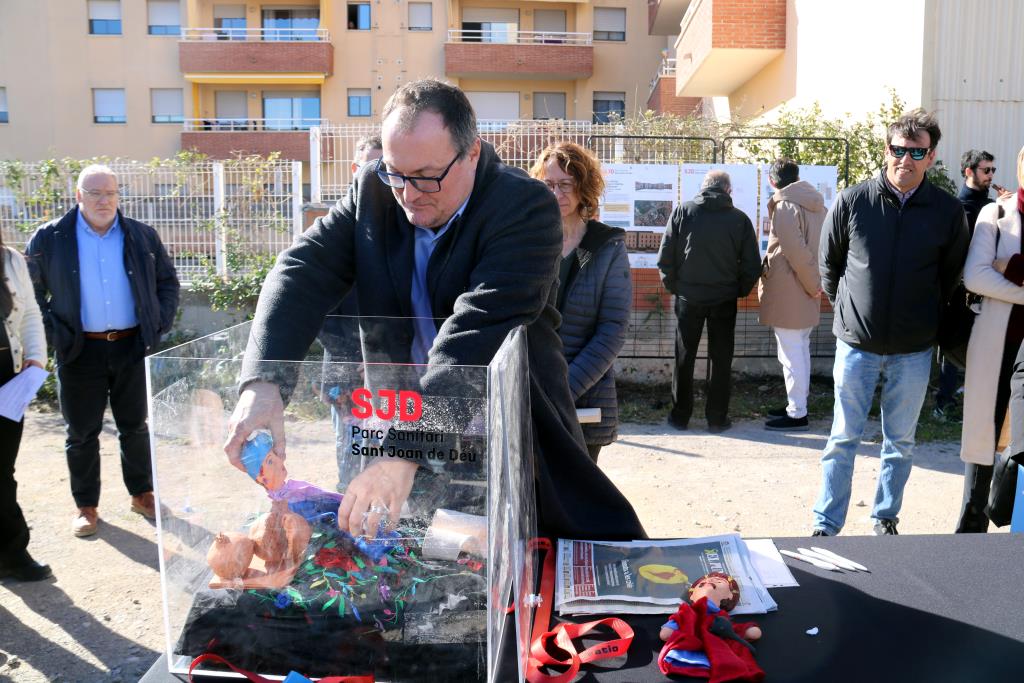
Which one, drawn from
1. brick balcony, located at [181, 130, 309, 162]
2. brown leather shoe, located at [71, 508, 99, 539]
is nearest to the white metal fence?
brown leather shoe, located at [71, 508, 99, 539]

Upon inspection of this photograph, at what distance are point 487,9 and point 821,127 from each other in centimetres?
2421

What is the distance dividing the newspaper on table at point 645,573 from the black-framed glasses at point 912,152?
286cm

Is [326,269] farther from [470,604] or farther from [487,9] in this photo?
[487,9]

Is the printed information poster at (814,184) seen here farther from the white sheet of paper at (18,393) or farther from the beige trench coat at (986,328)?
the white sheet of paper at (18,393)

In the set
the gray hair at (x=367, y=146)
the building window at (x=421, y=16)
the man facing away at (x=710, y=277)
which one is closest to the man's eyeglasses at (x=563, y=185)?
the gray hair at (x=367, y=146)

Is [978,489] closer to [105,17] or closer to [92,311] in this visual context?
[92,311]

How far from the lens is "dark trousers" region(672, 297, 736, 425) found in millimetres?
7191

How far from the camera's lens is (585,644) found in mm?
1585

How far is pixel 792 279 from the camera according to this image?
7.26m

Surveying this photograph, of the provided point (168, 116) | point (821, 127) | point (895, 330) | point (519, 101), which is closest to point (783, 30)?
point (821, 127)

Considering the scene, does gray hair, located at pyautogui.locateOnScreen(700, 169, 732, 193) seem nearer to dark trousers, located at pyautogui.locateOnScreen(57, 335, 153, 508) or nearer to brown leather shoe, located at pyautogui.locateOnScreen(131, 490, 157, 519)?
dark trousers, located at pyautogui.locateOnScreen(57, 335, 153, 508)

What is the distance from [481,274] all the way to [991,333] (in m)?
3.27

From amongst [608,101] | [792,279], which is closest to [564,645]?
[792,279]

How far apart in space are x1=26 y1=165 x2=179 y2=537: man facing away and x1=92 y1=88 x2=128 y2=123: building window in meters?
27.6
